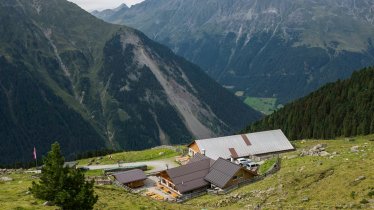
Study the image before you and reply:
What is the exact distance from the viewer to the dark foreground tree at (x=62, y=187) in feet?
136

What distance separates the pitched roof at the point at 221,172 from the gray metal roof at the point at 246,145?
62.5 ft

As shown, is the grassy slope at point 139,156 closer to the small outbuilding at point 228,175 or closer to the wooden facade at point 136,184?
the wooden facade at point 136,184

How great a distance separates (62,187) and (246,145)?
7362 cm

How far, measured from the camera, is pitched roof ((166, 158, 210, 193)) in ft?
→ 269

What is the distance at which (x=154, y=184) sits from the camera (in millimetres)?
94500

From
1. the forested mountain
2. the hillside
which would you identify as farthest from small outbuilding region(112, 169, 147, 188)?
the forested mountain

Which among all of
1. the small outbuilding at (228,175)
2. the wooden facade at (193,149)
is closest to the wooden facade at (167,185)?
the small outbuilding at (228,175)

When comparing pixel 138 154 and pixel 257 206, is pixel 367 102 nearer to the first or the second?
pixel 138 154

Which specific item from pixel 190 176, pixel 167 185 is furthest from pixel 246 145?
pixel 167 185

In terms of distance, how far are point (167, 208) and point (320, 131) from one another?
108369mm

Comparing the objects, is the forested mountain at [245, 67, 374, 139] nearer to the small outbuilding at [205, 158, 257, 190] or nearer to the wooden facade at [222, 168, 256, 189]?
the wooden facade at [222, 168, 256, 189]

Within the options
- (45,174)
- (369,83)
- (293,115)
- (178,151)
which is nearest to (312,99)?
Answer: (293,115)

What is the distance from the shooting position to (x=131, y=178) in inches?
3583

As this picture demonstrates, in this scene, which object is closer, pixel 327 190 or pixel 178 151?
pixel 327 190
